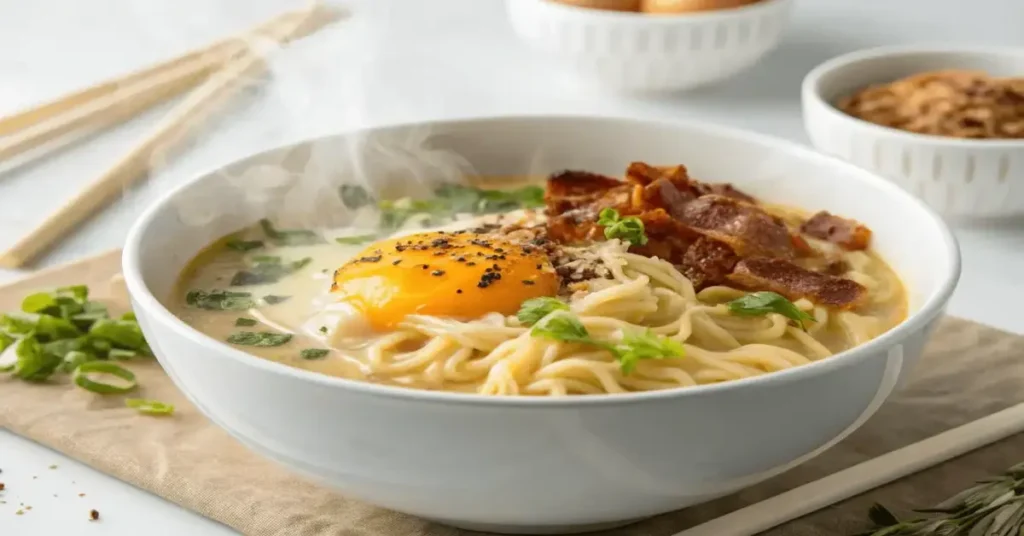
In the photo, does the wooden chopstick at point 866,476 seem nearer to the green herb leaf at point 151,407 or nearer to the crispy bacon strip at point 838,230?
the crispy bacon strip at point 838,230

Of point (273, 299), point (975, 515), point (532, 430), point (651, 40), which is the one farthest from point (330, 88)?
point (975, 515)

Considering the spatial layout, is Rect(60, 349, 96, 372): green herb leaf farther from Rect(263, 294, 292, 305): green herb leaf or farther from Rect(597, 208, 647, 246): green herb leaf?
Rect(597, 208, 647, 246): green herb leaf

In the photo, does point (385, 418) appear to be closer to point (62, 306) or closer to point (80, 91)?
point (62, 306)

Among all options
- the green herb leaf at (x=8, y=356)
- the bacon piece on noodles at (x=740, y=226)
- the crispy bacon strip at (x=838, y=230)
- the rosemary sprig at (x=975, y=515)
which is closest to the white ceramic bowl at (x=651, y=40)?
the crispy bacon strip at (x=838, y=230)

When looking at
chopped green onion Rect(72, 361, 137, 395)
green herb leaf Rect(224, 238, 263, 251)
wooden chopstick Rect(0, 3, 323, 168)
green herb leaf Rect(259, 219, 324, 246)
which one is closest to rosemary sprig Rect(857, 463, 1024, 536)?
green herb leaf Rect(259, 219, 324, 246)

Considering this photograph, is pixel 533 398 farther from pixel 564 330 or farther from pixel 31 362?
pixel 31 362

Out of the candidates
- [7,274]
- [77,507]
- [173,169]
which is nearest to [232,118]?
[173,169]
